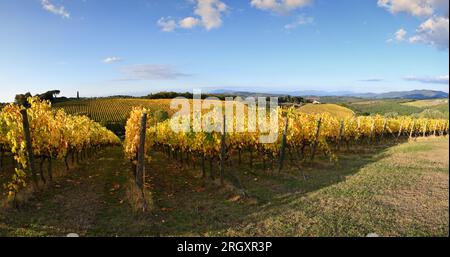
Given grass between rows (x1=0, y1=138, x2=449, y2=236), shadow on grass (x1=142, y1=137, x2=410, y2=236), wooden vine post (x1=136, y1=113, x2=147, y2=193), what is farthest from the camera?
wooden vine post (x1=136, y1=113, x2=147, y2=193)

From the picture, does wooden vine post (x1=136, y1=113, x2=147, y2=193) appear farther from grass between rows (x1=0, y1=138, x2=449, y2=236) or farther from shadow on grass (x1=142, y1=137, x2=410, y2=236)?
shadow on grass (x1=142, y1=137, x2=410, y2=236)

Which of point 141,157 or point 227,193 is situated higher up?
point 141,157

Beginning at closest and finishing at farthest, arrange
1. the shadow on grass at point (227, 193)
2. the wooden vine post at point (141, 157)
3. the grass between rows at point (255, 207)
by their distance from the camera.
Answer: the grass between rows at point (255, 207), the shadow on grass at point (227, 193), the wooden vine post at point (141, 157)

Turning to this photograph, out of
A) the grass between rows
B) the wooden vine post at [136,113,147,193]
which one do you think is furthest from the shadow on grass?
the wooden vine post at [136,113,147,193]

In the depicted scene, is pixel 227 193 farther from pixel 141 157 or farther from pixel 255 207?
pixel 141 157

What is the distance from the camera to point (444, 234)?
6816mm

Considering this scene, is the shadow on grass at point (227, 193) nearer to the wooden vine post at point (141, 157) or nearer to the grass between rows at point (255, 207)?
the grass between rows at point (255, 207)

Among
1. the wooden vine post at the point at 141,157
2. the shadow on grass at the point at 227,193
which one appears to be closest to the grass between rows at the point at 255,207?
the shadow on grass at the point at 227,193

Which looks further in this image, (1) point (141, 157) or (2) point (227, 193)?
(2) point (227, 193)

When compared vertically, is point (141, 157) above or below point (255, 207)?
above

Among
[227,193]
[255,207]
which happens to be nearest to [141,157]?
[227,193]

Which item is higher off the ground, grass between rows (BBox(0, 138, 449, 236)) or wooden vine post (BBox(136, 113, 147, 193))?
wooden vine post (BBox(136, 113, 147, 193))

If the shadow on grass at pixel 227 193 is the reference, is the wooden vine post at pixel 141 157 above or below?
above

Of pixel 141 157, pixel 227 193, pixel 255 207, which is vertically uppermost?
pixel 141 157
